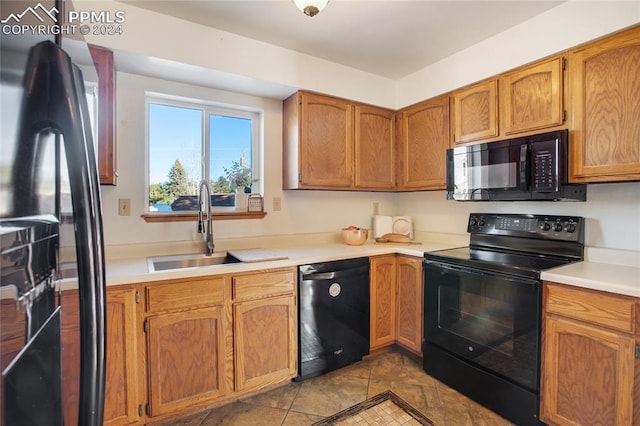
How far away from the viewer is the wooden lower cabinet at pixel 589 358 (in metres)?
1.37

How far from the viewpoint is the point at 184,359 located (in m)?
1.73

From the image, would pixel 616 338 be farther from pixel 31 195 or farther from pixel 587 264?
pixel 31 195

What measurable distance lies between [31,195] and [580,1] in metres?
2.53

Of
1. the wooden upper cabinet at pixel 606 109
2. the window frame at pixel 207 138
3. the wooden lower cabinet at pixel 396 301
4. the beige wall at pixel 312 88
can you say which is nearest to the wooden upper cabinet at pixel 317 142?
the beige wall at pixel 312 88

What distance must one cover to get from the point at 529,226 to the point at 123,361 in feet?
8.45

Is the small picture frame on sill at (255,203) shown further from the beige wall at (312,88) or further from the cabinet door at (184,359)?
the cabinet door at (184,359)

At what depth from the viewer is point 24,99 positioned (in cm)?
43

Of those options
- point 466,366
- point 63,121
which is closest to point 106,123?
point 63,121

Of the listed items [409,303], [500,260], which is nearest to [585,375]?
[500,260]

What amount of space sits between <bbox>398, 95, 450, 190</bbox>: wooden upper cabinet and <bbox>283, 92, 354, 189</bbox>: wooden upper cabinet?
0.54 meters

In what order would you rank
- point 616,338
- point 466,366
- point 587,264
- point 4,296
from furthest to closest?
point 466,366 < point 587,264 < point 616,338 < point 4,296

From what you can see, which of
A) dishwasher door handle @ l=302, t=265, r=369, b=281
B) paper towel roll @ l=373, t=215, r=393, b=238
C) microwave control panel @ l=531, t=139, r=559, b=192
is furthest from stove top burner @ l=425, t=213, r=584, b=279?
paper towel roll @ l=373, t=215, r=393, b=238

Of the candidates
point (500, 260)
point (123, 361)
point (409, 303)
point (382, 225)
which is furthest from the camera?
point (382, 225)

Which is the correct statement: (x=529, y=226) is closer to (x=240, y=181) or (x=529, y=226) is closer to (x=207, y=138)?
(x=240, y=181)
